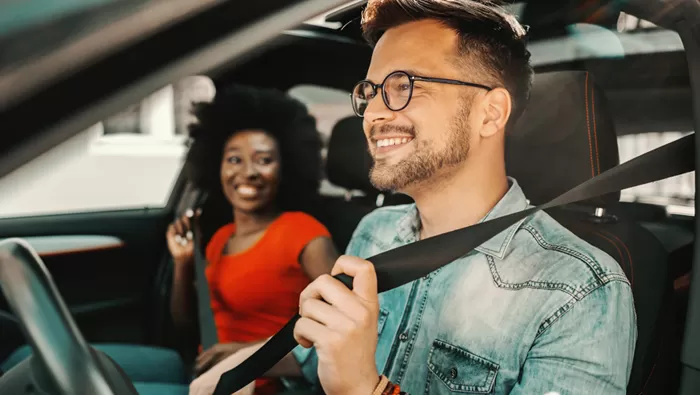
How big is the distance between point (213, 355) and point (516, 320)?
0.80m

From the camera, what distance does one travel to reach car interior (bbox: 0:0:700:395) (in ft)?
1.76

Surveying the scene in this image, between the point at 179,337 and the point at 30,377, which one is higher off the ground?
the point at 30,377

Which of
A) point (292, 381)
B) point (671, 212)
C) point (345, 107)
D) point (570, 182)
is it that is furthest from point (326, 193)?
point (671, 212)

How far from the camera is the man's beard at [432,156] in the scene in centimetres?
100

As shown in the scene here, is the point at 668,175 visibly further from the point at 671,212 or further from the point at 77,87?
the point at 77,87

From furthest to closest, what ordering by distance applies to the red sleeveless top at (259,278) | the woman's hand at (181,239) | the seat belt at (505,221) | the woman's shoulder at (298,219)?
the woman's hand at (181,239)
the woman's shoulder at (298,219)
the red sleeveless top at (259,278)
the seat belt at (505,221)

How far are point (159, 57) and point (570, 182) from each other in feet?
2.35

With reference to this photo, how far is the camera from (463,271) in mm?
1067

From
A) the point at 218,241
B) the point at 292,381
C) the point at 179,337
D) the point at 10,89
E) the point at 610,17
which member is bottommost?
the point at 179,337

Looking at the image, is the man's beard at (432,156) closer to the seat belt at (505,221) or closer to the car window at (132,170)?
the seat belt at (505,221)

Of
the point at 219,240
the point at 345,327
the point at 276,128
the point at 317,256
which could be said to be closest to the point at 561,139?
the point at 345,327

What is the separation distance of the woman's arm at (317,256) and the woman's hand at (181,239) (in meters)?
0.53

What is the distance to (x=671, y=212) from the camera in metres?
1.06

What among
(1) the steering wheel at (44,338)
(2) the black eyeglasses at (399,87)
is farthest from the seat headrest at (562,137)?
(1) the steering wheel at (44,338)
